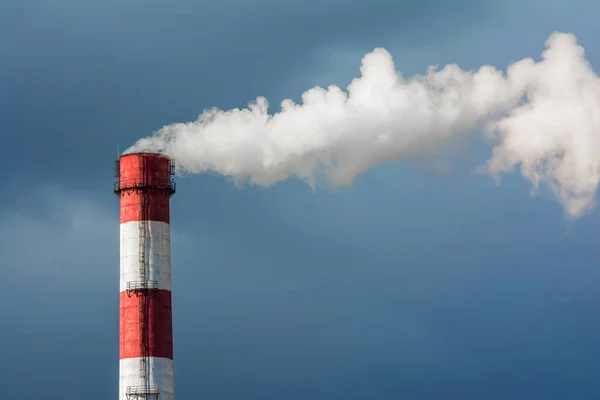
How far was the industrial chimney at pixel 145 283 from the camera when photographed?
70312 mm

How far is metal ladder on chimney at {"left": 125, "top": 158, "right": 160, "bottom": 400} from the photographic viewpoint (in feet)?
229

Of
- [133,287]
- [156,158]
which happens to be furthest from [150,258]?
[156,158]

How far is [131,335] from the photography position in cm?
7094

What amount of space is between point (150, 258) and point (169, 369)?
7.49 m

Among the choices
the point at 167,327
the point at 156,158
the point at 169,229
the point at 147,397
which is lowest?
the point at 147,397

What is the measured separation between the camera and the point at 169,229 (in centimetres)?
7319

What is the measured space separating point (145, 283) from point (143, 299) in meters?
1.06

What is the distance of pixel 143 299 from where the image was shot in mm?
71062

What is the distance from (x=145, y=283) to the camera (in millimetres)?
71188

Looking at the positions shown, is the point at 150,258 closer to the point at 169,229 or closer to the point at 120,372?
the point at 169,229

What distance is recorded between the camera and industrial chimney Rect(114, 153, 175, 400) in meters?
A: 70.3

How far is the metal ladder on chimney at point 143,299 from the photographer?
69.8m

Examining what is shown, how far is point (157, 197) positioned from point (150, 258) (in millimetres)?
4233

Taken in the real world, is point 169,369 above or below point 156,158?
below
